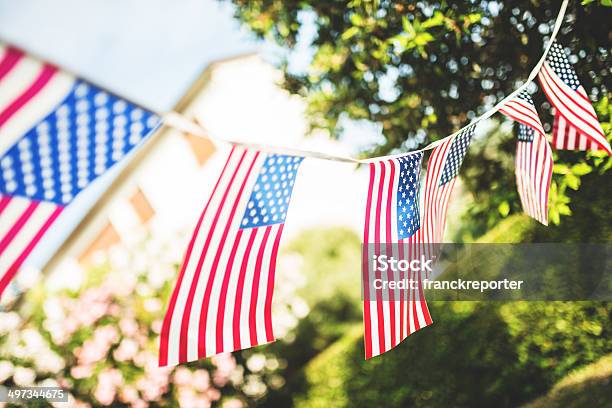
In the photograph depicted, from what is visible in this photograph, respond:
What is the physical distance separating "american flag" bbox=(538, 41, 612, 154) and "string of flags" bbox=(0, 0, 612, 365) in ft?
0.04

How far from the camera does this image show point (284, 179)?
2.97 m

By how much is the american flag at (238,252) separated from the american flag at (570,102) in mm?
2447

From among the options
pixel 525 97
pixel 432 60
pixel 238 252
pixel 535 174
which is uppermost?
pixel 432 60

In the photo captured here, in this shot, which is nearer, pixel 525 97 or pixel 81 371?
pixel 525 97

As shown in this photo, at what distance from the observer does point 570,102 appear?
396cm

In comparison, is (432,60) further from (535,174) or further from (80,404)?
(80,404)

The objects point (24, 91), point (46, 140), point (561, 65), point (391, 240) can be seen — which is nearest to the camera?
point (24, 91)

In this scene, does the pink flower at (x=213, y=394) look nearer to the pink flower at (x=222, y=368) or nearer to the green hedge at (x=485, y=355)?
the pink flower at (x=222, y=368)

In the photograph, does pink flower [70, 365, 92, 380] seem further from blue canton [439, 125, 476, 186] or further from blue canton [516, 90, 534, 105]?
blue canton [516, 90, 534, 105]

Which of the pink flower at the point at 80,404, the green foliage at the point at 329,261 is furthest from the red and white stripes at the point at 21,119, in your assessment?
the green foliage at the point at 329,261

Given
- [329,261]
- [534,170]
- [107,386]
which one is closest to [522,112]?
[534,170]

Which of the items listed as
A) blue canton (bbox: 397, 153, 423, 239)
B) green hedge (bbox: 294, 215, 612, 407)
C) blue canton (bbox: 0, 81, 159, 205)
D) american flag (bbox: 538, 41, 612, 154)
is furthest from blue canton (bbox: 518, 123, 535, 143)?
blue canton (bbox: 0, 81, 159, 205)

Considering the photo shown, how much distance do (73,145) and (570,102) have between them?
12.8 feet

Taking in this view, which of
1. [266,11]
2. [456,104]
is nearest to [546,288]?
[456,104]
